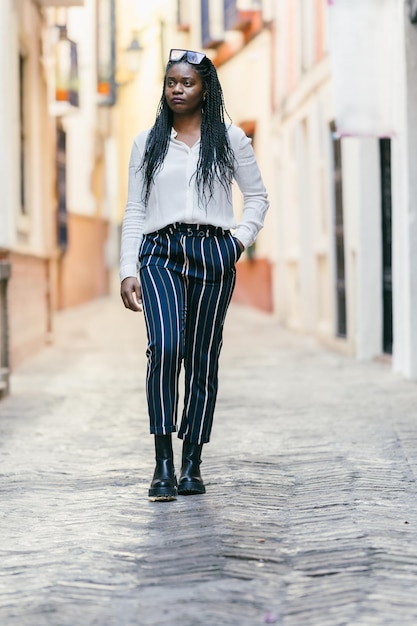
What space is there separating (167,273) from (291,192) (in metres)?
13.0

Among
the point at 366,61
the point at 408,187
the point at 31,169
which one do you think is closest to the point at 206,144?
the point at 408,187

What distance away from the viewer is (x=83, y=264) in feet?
97.5

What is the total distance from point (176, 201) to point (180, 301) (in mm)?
373

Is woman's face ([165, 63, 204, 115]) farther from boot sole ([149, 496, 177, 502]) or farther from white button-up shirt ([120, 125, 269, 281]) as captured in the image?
boot sole ([149, 496, 177, 502])

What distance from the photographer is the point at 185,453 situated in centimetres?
518

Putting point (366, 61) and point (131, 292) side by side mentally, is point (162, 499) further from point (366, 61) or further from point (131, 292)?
point (366, 61)

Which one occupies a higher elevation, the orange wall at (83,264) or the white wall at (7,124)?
the white wall at (7,124)

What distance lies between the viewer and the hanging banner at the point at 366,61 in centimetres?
1009

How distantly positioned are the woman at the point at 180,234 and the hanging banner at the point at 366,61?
5.20 metres

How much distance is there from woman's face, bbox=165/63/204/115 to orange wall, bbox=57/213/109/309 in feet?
66.3

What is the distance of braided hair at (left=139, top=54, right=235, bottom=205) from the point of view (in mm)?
4918

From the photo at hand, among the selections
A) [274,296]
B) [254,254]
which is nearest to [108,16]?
[254,254]

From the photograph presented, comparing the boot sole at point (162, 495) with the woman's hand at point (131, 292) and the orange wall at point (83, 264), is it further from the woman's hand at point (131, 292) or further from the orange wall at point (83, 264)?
the orange wall at point (83, 264)

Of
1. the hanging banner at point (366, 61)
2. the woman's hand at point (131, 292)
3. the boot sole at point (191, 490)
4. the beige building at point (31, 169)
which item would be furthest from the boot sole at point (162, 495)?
the hanging banner at point (366, 61)
